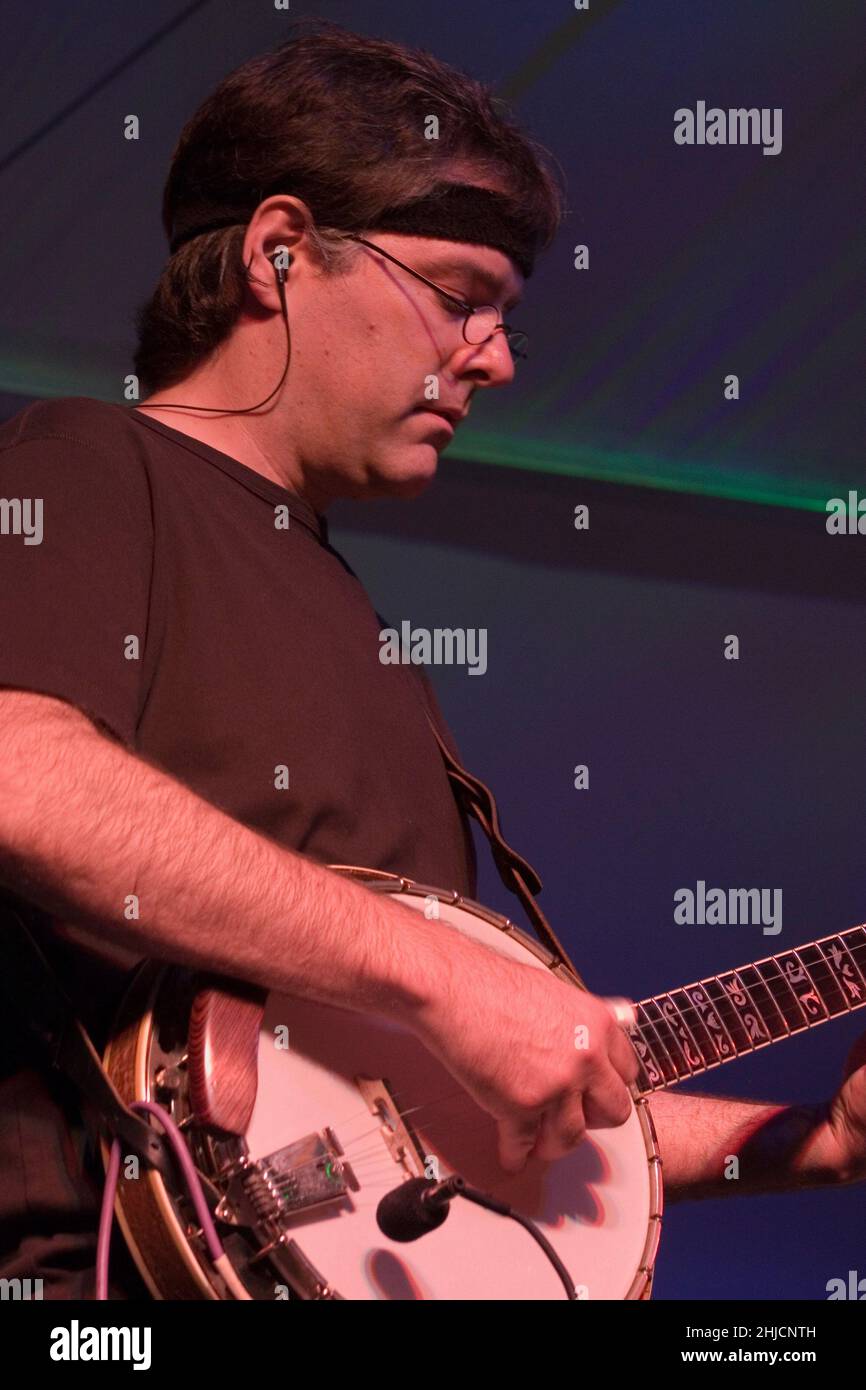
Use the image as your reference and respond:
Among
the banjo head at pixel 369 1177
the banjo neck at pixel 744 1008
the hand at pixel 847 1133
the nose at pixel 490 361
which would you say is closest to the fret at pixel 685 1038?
the banjo neck at pixel 744 1008

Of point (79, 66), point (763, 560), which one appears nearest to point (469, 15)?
point (79, 66)

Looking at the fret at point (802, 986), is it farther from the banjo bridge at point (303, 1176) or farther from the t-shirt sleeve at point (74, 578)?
the t-shirt sleeve at point (74, 578)

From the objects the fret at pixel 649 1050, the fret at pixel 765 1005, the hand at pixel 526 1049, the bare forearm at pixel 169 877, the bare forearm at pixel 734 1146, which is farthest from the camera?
the bare forearm at pixel 734 1146

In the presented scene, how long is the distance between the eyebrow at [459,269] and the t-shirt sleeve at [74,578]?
52 centimetres

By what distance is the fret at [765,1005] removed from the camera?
1609mm

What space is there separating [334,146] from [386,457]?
0.36 m

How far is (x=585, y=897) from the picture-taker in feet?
8.86

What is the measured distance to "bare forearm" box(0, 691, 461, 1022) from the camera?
1.05m

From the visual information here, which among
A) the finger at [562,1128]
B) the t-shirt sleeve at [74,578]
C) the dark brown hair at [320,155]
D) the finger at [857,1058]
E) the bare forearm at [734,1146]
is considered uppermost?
the dark brown hair at [320,155]

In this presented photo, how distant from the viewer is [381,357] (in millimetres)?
1611

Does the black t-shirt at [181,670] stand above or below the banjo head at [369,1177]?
above

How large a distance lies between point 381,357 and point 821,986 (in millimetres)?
890

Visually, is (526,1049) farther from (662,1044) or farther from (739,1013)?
(739,1013)

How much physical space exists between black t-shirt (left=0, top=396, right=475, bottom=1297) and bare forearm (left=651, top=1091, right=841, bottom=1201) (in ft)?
1.38
